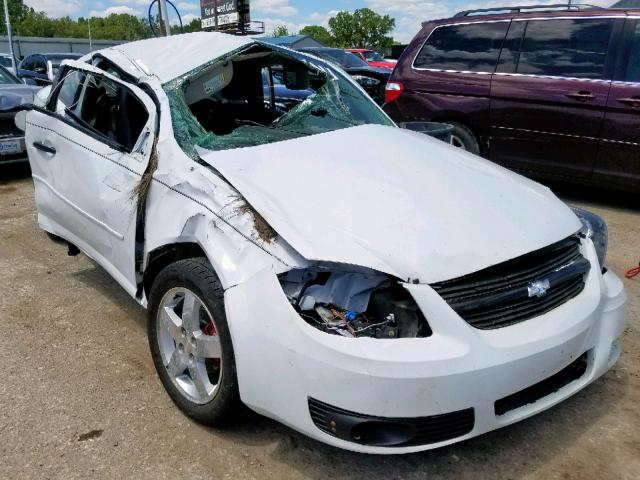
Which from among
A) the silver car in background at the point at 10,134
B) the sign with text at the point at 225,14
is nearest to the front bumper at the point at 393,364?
the silver car in background at the point at 10,134

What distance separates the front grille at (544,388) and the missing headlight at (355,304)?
41 centimetres

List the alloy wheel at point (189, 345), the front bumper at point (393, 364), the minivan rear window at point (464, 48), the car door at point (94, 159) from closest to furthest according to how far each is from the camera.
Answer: the front bumper at point (393, 364) < the alloy wheel at point (189, 345) < the car door at point (94, 159) < the minivan rear window at point (464, 48)

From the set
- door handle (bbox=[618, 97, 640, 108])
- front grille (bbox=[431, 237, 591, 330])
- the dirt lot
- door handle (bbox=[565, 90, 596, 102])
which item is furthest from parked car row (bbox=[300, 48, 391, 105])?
front grille (bbox=[431, 237, 591, 330])

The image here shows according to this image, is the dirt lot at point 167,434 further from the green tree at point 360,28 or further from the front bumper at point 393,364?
the green tree at point 360,28

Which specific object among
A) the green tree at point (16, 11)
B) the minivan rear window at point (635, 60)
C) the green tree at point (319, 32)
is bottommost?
the green tree at point (319, 32)

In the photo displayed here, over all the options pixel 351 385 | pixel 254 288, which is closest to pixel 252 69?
pixel 254 288

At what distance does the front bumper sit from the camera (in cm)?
198

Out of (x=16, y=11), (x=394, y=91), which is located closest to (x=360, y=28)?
(x=16, y=11)

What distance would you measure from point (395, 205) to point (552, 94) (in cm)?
397

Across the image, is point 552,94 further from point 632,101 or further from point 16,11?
point 16,11

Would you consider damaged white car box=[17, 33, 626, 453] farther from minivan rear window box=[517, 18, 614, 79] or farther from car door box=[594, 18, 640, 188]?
minivan rear window box=[517, 18, 614, 79]

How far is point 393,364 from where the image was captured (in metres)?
1.97

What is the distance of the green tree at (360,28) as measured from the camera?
281 ft

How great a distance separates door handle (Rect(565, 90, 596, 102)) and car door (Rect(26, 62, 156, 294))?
13.1ft
